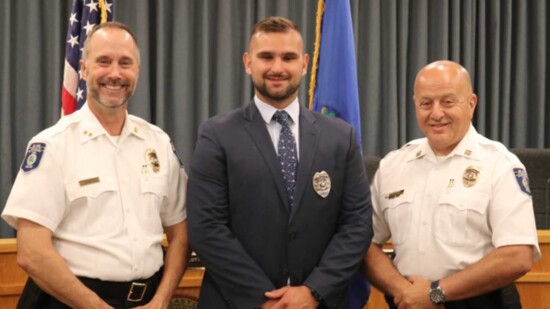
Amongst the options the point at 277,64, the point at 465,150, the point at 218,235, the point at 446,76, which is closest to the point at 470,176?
the point at 465,150

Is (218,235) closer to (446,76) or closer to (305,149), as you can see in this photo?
(305,149)

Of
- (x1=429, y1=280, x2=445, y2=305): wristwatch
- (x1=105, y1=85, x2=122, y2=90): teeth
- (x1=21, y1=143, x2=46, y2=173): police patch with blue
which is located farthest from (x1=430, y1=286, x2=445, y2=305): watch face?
(x1=21, y1=143, x2=46, y2=173): police patch with blue

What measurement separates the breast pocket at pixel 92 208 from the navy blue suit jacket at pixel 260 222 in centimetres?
28

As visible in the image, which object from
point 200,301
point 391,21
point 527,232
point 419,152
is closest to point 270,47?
point 419,152

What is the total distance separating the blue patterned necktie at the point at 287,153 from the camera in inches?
101

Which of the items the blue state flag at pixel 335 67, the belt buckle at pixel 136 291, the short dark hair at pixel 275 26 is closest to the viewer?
the belt buckle at pixel 136 291

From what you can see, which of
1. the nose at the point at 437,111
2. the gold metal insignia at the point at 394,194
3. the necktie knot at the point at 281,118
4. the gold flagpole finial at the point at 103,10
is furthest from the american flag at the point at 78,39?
the nose at the point at 437,111

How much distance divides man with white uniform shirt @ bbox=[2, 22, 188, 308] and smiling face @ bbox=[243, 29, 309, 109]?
0.47 meters

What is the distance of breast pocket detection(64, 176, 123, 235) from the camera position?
8.04 feet

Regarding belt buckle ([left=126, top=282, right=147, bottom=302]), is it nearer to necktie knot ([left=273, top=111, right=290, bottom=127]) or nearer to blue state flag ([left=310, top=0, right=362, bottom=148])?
necktie knot ([left=273, top=111, right=290, bottom=127])

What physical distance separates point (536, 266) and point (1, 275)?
2343mm

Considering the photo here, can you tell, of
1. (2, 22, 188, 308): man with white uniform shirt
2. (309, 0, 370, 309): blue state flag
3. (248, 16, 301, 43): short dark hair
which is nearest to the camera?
(2, 22, 188, 308): man with white uniform shirt

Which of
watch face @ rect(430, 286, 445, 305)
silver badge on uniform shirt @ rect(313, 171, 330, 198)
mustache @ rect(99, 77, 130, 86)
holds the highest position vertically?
mustache @ rect(99, 77, 130, 86)

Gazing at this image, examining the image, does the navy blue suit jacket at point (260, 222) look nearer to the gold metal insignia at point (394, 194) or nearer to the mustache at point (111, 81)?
the gold metal insignia at point (394, 194)
